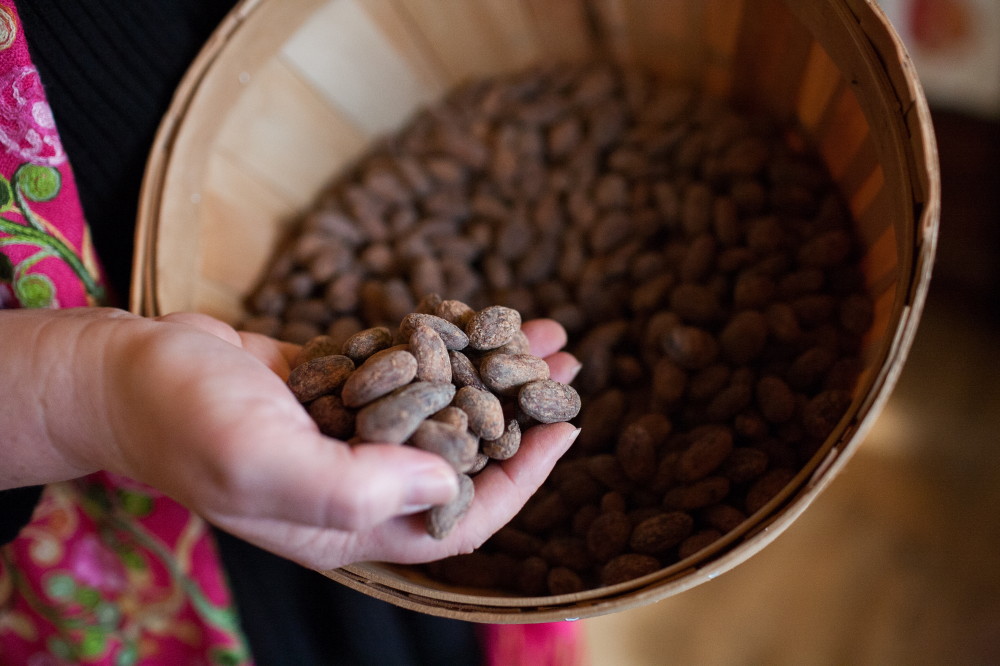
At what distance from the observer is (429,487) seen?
458 millimetres

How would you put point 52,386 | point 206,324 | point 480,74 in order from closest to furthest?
point 52,386
point 206,324
point 480,74

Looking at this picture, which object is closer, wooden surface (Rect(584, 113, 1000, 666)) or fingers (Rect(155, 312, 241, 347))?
fingers (Rect(155, 312, 241, 347))

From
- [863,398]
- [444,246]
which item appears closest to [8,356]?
[444,246]

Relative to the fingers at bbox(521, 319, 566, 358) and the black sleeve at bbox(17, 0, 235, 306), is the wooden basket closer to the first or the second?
the black sleeve at bbox(17, 0, 235, 306)

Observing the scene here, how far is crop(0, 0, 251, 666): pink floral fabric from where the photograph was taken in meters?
0.65

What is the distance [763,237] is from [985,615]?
734mm

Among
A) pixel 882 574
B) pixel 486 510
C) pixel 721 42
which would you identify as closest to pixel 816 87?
pixel 721 42

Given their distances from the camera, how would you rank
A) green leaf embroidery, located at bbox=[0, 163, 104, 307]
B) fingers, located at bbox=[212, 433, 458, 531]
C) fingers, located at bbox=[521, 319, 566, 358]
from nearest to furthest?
fingers, located at bbox=[212, 433, 458, 531], green leaf embroidery, located at bbox=[0, 163, 104, 307], fingers, located at bbox=[521, 319, 566, 358]

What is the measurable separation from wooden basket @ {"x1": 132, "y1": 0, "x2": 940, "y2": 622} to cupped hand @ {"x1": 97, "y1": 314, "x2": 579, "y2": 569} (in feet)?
0.24

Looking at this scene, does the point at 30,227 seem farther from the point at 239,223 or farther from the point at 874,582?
the point at 874,582

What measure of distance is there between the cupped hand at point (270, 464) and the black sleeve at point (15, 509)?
0.22 m

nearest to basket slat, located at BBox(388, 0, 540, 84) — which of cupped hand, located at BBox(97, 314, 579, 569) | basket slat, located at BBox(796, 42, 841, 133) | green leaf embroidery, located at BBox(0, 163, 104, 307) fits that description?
basket slat, located at BBox(796, 42, 841, 133)

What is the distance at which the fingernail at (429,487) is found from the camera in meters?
0.46

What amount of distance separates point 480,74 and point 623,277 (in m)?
0.51
